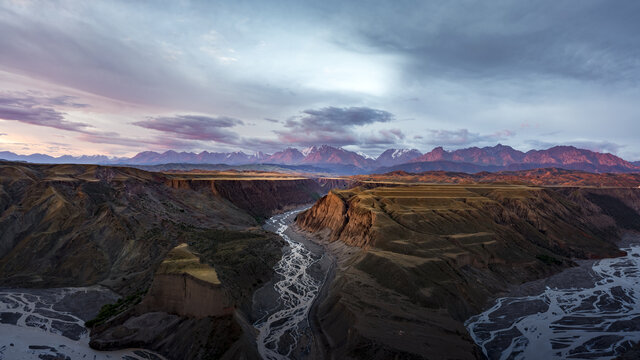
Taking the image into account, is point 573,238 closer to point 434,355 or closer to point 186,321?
point 434,355

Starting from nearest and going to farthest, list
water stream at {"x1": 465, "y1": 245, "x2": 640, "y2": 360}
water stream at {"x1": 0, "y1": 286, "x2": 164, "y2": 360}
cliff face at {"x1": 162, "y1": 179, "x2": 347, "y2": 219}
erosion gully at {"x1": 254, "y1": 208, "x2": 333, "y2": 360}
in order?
1. water stream at {"x1": 0, "y1": 286, "x2": 164, "y2": 360}
2. erosion gully at {"x1": 254, "y1": 208, "x2": 333, "y2": 360}
3. water stream at {"x1": 465, "y1": 245, "x2": 640, "y2": 360}
4. cliff face at {"x1": 162, "y1": 179, "x2": 347, "y2": 219}

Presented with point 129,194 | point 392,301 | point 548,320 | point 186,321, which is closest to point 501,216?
point 548,320

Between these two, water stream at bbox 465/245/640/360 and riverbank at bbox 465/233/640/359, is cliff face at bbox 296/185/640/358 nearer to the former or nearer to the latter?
riverbank at bbox 465/233/640/359

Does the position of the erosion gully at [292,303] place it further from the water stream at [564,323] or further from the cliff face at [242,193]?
the cliff face at [242,193]

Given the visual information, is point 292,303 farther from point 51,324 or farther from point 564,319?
point 564,319

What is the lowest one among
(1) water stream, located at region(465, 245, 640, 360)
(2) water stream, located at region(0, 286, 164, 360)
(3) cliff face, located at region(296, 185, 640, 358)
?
(2) water stream, located at region(0, 286, 164, 360)

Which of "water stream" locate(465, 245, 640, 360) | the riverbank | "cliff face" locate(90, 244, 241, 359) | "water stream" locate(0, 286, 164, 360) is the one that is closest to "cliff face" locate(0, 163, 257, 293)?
"water stream" locate(0, 286, 164, 360)
